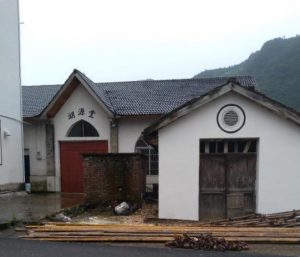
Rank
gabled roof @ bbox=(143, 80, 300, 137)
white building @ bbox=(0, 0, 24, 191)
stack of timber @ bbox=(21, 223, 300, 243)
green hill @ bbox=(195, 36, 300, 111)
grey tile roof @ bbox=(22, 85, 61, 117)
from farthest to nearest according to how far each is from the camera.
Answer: green hill @ bbox=(195, 36, 300, 111)
grey tile roof @ bbox=(22, 85, 61, 117)
white building @ bbox=(0, 0, 24, 191)
gabled roof @ bbox=(143, 80, 300, 137)
stack of timber @ bbox=(21, 223, 300, 243)

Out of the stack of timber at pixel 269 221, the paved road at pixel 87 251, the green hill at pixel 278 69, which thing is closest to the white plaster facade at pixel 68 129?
the stack of timber at pixel 269 221

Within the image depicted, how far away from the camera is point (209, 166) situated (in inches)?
481

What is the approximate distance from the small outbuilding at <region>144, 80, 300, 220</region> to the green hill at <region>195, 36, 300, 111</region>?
64.3 ft

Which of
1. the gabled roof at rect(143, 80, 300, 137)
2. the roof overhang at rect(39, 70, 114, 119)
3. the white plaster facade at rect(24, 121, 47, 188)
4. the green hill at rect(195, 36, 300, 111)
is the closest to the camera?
the gabled roof at rect(143, 80, 300, 137)

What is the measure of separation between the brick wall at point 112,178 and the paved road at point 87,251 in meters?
5.75

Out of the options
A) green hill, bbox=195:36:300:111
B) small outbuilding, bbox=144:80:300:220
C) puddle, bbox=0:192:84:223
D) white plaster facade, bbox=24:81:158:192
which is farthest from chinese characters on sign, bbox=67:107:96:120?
green hill, bbox=195:36:300:111

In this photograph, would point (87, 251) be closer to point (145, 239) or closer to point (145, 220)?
point (145, 239)

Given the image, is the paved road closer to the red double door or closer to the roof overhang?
the roof overhang

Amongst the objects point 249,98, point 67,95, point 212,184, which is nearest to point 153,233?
point 212,184

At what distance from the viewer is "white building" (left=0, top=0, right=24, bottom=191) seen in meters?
16.6

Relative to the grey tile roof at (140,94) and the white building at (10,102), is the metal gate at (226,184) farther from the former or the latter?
the white building at (10,102)

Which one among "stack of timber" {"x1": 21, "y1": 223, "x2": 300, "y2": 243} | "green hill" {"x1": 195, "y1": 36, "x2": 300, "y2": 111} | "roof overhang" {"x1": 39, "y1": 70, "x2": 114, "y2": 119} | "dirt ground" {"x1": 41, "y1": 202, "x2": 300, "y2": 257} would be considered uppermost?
"green hill" {"x1": 195, "y1": 36, "x2": 300, "y2": 111}

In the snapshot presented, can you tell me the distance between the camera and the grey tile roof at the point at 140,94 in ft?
60.1

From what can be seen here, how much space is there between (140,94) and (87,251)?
12.6 meters
